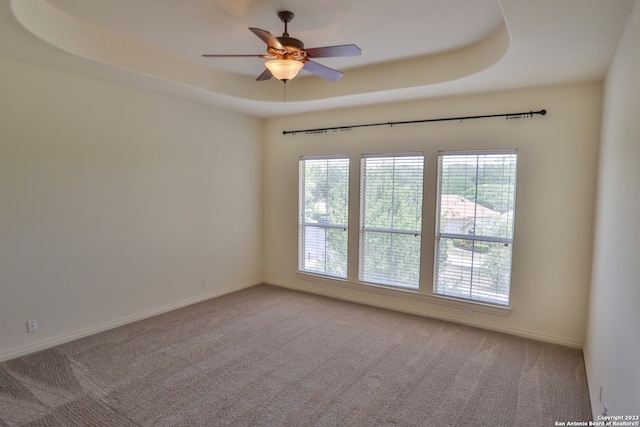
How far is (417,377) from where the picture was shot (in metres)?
3.00

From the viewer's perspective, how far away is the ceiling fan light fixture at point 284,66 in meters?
2.68

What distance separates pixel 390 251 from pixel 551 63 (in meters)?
2.68

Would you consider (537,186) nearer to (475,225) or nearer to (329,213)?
(475,225)

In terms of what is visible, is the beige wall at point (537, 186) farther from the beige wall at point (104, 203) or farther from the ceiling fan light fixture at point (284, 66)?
the beige wall at point (104, 203)

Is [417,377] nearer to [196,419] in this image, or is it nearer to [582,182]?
[196,419]

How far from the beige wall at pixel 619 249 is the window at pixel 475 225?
92cm

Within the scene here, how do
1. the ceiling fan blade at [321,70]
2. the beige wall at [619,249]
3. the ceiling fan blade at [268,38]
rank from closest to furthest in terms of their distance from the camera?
the beige wall at [619,249] < the ceiling fan blade at [268,38] < the ceiling fan blade at [321,70]

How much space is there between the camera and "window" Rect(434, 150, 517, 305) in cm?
392

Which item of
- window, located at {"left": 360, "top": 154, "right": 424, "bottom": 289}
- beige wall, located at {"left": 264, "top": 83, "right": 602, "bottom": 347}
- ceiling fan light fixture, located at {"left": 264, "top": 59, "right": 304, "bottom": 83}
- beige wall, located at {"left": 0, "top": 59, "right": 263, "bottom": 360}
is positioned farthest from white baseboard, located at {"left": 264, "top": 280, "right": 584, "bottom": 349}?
ceiling fan light fixture, located at {"left": 264, "top": 59, "right": 304, "bottom": 83}

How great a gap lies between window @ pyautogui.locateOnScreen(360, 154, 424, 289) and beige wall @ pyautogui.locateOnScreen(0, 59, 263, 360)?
1997 millimetres

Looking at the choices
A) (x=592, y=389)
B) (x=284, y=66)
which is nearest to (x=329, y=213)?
(x=284, y=66)

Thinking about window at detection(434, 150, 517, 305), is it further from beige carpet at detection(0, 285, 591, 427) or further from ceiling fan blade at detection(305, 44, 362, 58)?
ceiling fan blade at detection(305, 44, 362, 58)

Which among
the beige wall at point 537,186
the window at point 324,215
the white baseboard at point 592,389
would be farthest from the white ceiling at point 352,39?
the white baseboard at point 592,389

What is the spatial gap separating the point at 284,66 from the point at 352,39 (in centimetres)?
92
